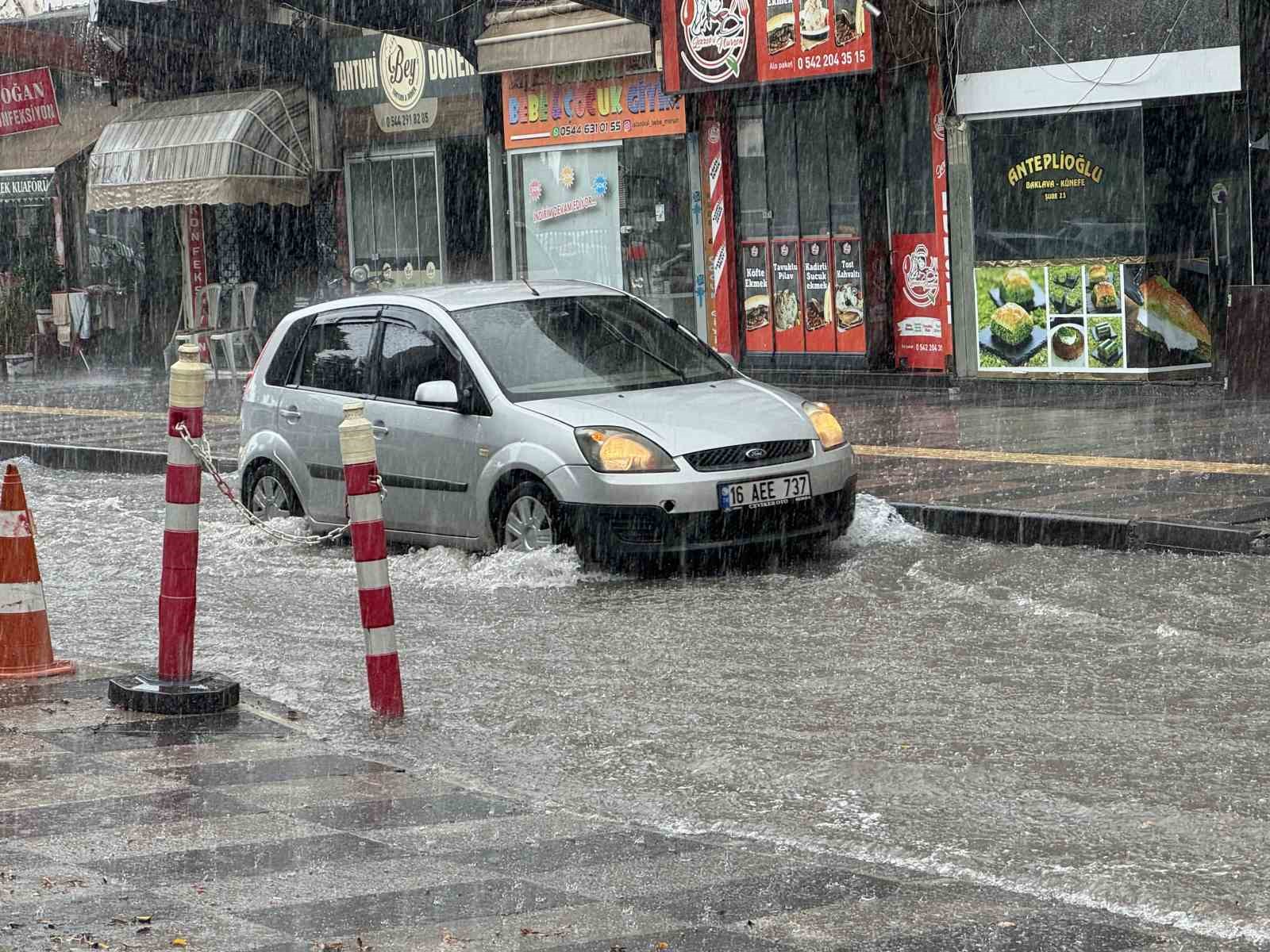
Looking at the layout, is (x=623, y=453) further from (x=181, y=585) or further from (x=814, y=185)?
(x=814, y=185)

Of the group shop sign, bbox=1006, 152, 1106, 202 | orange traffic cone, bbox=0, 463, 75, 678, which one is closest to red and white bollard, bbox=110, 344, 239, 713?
orange traffic cone, bbox=0, 463, 75, 678

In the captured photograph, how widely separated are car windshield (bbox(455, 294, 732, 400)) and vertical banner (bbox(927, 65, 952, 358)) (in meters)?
8.36

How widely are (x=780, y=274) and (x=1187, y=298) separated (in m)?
4.85

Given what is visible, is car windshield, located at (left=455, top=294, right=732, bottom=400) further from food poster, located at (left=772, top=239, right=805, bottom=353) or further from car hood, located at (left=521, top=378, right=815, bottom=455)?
food poster, located at (left=772, top=239, right=805, bottom=353)

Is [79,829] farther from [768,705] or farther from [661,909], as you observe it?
[768,705]

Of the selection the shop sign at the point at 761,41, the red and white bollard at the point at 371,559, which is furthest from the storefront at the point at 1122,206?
the red and white bollard at the point at 371,559

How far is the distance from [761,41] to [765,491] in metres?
11.3

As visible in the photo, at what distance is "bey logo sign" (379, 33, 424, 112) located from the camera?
2559cm

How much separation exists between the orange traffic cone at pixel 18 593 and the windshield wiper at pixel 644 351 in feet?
14.0

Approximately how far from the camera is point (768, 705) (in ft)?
24.0

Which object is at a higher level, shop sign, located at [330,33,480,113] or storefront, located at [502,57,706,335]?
shop sign, located at [330,33,480,113]

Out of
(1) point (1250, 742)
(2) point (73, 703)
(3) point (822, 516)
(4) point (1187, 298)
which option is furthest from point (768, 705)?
(4) point (1187, 298)

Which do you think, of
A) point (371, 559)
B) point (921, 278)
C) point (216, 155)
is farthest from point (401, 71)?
point (371, 559)

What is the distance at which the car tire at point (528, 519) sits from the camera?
10.3 m
